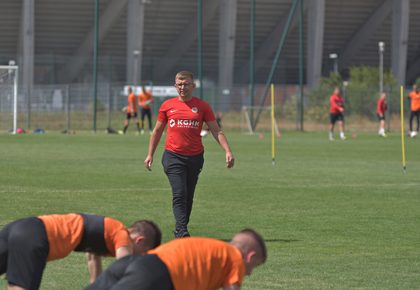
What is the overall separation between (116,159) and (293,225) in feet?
48.0

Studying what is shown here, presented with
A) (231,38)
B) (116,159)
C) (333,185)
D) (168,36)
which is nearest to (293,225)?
(333,185)

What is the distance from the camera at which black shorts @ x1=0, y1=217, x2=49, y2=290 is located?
25.8 feet

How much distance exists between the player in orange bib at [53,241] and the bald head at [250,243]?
1.02 metres

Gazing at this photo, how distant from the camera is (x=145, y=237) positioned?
798 cm

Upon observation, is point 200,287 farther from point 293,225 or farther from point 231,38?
point 231,38

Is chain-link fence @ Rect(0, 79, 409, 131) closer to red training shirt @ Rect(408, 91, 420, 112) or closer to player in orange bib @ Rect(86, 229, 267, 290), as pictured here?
red training shirt @ Rect(408, 91, 420, 112)

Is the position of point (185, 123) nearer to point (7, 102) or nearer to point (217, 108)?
point (7, 102)

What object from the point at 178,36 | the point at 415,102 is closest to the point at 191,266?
the point at 415,102

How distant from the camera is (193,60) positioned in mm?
79375

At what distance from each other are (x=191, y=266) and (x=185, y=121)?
23.7ft

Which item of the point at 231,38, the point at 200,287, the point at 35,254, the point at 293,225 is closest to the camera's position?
the point at 200,287

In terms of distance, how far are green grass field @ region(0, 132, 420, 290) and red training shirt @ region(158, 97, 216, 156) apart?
3.77ft

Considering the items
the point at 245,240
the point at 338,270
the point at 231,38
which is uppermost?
the point at 231,38

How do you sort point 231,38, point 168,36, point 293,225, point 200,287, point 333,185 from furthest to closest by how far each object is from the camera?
point 168,36, point 231,38, point 333,185, point 293,225, point 200,287
